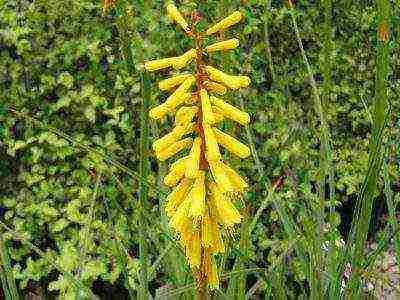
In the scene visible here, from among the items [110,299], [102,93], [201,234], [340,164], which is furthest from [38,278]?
[201,234]

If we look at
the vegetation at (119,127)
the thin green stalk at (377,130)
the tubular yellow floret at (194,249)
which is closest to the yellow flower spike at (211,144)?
the tubular yellow floret at (194,249)

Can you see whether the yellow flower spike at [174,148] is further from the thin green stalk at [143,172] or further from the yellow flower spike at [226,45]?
the yellow flower spike at [226,45]

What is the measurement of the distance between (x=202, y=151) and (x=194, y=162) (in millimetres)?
46

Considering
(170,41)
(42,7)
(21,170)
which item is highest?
(42,7)

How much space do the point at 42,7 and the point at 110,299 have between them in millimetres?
1647

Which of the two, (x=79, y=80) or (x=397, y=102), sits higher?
(x=79, y=80)

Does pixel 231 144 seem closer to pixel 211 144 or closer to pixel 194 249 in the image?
pixel 211 144

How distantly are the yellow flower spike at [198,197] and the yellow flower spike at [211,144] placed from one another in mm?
71

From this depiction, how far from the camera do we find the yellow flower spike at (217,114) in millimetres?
1751

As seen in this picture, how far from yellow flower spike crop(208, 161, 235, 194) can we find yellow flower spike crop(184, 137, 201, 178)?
34 millimetres

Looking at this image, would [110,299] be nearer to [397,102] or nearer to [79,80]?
[79,80]

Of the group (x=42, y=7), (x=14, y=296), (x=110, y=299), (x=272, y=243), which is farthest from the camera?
(x=42, y=7)

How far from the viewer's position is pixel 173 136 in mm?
1789

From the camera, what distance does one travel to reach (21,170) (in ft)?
13.8
